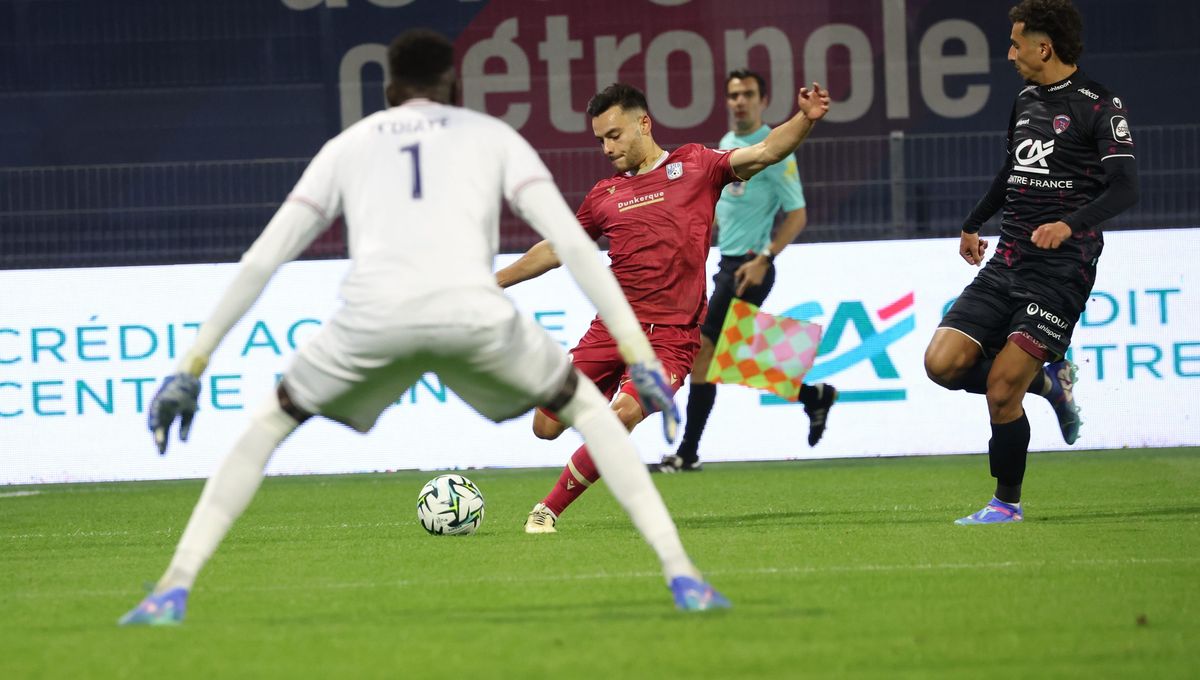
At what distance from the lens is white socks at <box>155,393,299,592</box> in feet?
15.8

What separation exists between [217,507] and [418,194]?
0.99 metres

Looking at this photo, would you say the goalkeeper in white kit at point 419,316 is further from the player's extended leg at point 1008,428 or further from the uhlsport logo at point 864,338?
the uhlsport logo at point 864,338

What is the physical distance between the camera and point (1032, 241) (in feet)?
24.2

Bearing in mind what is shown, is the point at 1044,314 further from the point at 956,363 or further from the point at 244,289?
the point at 244,289

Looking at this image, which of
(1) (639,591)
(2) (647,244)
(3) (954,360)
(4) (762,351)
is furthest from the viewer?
(4) (762,351)

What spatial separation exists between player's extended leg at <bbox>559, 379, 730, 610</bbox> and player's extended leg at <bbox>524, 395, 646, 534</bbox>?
2.71m

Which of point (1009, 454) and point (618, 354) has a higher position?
point (618, 354)

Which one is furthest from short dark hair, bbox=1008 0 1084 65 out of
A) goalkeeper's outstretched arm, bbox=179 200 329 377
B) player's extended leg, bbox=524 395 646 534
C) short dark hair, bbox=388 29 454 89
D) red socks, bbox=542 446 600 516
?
goalkeeper's outstretched arm, bbox=179 200 329 377

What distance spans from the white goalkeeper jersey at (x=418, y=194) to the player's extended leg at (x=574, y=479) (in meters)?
2.83

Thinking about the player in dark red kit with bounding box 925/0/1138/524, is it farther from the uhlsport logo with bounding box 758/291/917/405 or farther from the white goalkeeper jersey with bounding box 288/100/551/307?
the uhlsport logo with bounding box 758/291/917/405

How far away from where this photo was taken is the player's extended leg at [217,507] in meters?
4.79

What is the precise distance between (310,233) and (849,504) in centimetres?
487

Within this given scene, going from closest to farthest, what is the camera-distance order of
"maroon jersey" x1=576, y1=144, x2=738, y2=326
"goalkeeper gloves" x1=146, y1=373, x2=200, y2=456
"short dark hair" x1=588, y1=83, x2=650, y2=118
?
"goalkeeper gloves" x1=146, y1=373, x2=200, y2=456
"short dark hair" x1=588, y1=83, x2=650, y2=118
"maroon jersey" x1=576, y1=144, x2=738, y2=326

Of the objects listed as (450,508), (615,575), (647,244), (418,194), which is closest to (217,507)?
(418,194)
